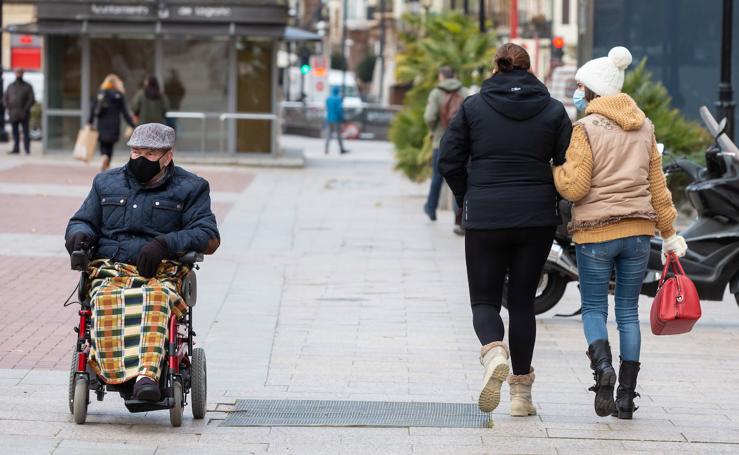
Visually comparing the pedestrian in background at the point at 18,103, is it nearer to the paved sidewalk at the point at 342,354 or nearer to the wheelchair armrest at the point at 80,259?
the paved sidewalk at the point at 342,354

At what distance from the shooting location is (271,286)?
1176cm

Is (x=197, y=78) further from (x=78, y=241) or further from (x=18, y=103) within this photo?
(x=78, y=241)

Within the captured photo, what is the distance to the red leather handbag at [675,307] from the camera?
273 inches

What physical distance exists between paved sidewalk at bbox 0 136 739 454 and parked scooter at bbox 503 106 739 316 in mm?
367

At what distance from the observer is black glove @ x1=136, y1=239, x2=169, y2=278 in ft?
20.9

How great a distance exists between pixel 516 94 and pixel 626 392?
1433 mm

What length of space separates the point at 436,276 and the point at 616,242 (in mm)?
5836

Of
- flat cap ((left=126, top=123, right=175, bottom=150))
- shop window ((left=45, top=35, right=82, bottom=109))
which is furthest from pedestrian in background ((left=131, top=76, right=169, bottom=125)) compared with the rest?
flat cap ((left=126, top=123, right=175, bottom=150))

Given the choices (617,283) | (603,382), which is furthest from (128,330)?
(617,283)

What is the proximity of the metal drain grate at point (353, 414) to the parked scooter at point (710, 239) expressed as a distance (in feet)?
9.30

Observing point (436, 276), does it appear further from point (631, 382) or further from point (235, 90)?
point (235, 90)

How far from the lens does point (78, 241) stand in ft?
20.8

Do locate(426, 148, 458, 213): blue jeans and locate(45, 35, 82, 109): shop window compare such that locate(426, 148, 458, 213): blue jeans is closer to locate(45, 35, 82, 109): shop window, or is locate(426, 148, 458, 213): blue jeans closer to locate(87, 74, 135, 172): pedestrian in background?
locate(87, 74, 135, 172): pedestrian in background

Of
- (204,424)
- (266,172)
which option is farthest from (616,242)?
(266,172)
